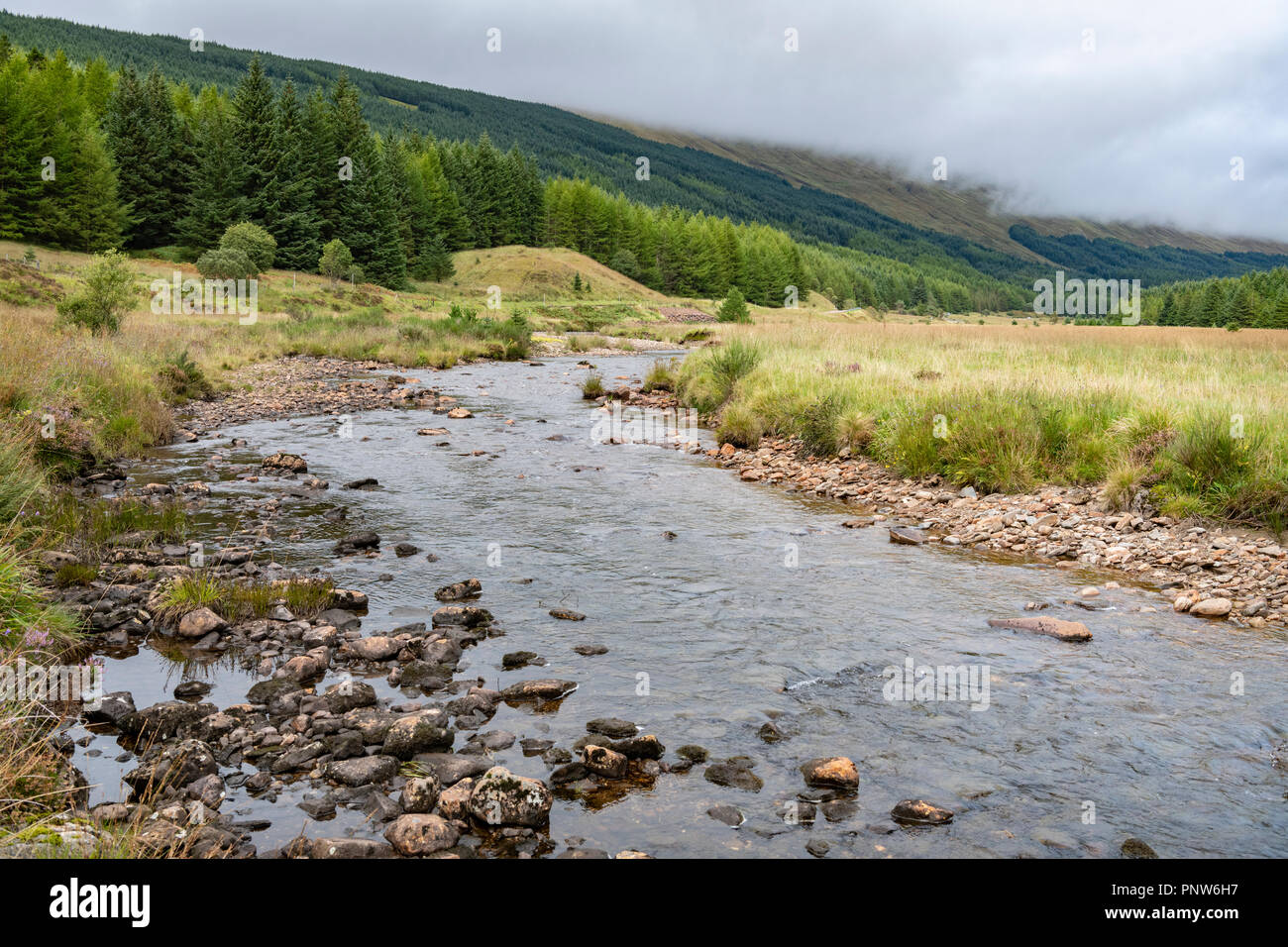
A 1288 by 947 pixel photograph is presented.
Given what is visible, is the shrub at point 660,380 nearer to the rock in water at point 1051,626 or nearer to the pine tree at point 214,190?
the rock in water at point 1051,626

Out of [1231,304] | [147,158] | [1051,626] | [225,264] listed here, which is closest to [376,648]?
[1051,626]

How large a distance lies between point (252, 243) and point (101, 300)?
35.9 metres

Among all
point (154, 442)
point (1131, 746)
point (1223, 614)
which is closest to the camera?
point (1131, 746)

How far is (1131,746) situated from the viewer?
18.9 feet

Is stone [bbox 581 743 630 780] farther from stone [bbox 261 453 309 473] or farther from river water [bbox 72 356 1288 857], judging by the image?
stone [bbox 261 453 309 473]

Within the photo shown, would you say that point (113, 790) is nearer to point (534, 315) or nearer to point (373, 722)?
point (373, 722)

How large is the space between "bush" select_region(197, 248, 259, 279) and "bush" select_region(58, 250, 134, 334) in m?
28.6

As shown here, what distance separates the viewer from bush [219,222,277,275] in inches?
2301

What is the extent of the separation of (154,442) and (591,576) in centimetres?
1160

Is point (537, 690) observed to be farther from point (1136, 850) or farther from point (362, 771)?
point (1136, 850)

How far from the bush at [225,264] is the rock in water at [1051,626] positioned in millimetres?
57445

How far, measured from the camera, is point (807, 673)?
7.09m

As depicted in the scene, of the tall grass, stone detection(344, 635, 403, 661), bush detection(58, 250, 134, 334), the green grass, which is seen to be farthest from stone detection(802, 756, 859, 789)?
bush detection(58, 250, 134, 334)
